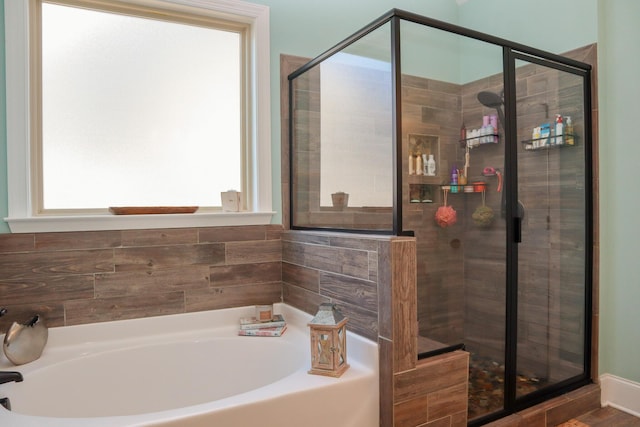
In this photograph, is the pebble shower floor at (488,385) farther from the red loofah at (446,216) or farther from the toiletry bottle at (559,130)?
the toiletry bottle at (559,130)

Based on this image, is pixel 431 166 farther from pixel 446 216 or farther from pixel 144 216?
A: pixel 144 216

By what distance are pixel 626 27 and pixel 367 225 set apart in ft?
6.24

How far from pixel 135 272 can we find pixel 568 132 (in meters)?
2.54

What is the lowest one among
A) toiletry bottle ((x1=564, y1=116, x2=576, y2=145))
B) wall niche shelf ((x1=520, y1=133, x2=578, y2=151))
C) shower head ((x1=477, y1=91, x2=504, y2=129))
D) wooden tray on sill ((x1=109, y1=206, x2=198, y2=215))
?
wooden tray on sill ((x1=109, y1=206, x2=198, y2=215))

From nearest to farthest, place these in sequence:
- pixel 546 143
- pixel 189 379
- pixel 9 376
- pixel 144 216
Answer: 1. pixel 9 376
2. pixel 189 379
3. pixel 144 216
4. pixel 546 143

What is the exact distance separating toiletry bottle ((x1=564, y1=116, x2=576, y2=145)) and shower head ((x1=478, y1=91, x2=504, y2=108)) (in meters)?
0.48

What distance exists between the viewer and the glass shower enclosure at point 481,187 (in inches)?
82.6

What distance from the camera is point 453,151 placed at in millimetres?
2326

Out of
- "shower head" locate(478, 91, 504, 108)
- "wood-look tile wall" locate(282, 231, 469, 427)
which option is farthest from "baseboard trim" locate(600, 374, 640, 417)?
"shower head" locate(478, 91, 504, 108)

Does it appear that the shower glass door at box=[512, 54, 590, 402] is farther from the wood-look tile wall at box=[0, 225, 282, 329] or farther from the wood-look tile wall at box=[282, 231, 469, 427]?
the wood-look tile wall at box=[0, 225, 282, 329]

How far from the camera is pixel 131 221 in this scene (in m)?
2.22

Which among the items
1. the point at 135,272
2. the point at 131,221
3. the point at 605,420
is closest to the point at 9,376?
the point at 135,272

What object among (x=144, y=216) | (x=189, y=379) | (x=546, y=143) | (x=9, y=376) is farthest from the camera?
(x=546, y=143)

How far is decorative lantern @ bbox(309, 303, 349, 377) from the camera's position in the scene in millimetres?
1737
